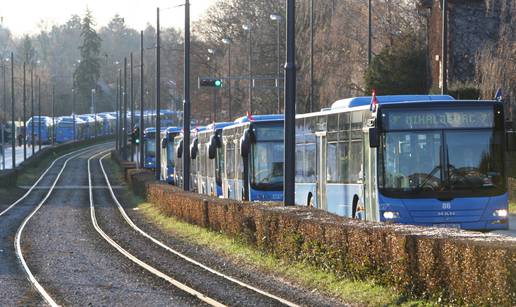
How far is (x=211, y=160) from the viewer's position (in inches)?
1710

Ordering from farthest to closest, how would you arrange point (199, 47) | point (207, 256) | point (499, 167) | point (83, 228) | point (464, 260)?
point (199, 47)
point (83, 228)
point (207, 256)
point (499, 167)
point (464, 260)

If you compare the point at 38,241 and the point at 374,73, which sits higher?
the point at 374,73

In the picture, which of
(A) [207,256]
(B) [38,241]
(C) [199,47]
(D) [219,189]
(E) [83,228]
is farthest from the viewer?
(C) [199,47]

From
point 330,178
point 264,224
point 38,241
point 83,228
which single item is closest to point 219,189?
point 83,228

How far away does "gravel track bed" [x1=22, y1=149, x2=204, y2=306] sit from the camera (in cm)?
1708

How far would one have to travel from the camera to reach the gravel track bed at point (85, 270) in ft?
56.0

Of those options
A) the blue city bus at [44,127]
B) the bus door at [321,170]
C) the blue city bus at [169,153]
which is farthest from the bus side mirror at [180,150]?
the blue city bus at [44,127]

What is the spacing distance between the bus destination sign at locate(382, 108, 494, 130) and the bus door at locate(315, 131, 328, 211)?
4.61m

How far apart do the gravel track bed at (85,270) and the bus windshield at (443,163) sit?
4.69 meters

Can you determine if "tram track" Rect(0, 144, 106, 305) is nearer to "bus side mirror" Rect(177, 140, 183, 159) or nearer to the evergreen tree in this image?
"bus side mirror" Rect(177, 140, 183, 159)

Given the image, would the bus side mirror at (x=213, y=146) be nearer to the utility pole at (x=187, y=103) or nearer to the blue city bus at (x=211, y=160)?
the blue city bus at (x=211, y=160)

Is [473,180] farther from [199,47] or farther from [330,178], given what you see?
[199,47]

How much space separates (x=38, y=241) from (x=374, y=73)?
3159 cm

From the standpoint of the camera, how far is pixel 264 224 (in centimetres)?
2192
